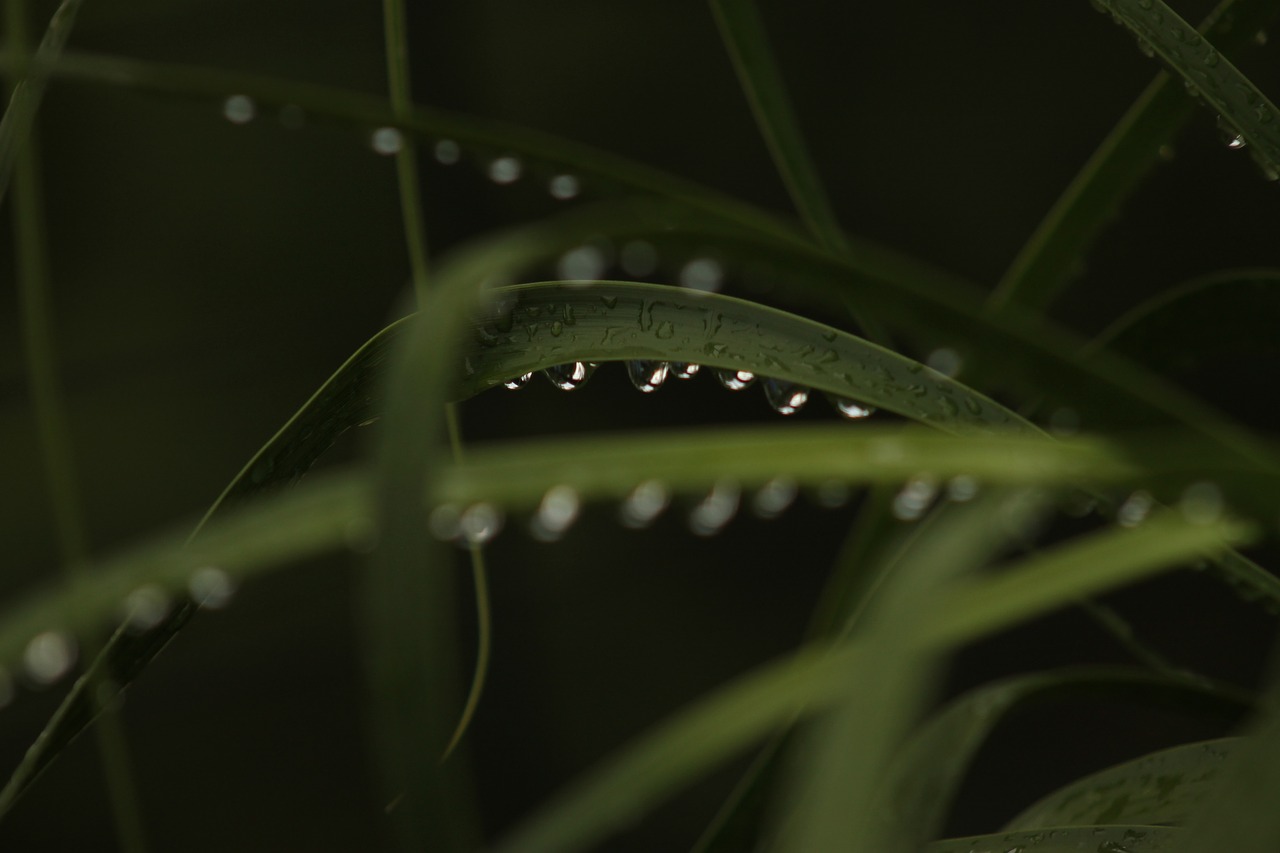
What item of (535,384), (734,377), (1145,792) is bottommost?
(1145,792)

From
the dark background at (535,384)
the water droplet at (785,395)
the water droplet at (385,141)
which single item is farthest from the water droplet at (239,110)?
the dark background at (535,384)

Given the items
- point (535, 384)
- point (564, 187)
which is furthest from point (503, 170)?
point (535, 384)

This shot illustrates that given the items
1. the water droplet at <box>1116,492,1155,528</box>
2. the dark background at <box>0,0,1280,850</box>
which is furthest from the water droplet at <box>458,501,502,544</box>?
the dark background at <box>0,0,1280,850</box>

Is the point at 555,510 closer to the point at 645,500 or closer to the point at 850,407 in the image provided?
the point at 645,500

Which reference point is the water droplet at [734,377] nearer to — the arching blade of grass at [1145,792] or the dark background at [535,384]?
the arching blade of grass at [1145,792]

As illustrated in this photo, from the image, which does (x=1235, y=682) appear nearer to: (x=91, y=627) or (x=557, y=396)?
(x=557, y=396)

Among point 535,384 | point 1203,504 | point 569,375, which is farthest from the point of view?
point 535,384

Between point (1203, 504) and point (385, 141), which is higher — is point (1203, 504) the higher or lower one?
the lower one

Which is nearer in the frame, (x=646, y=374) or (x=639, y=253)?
(x=639, y=253)
